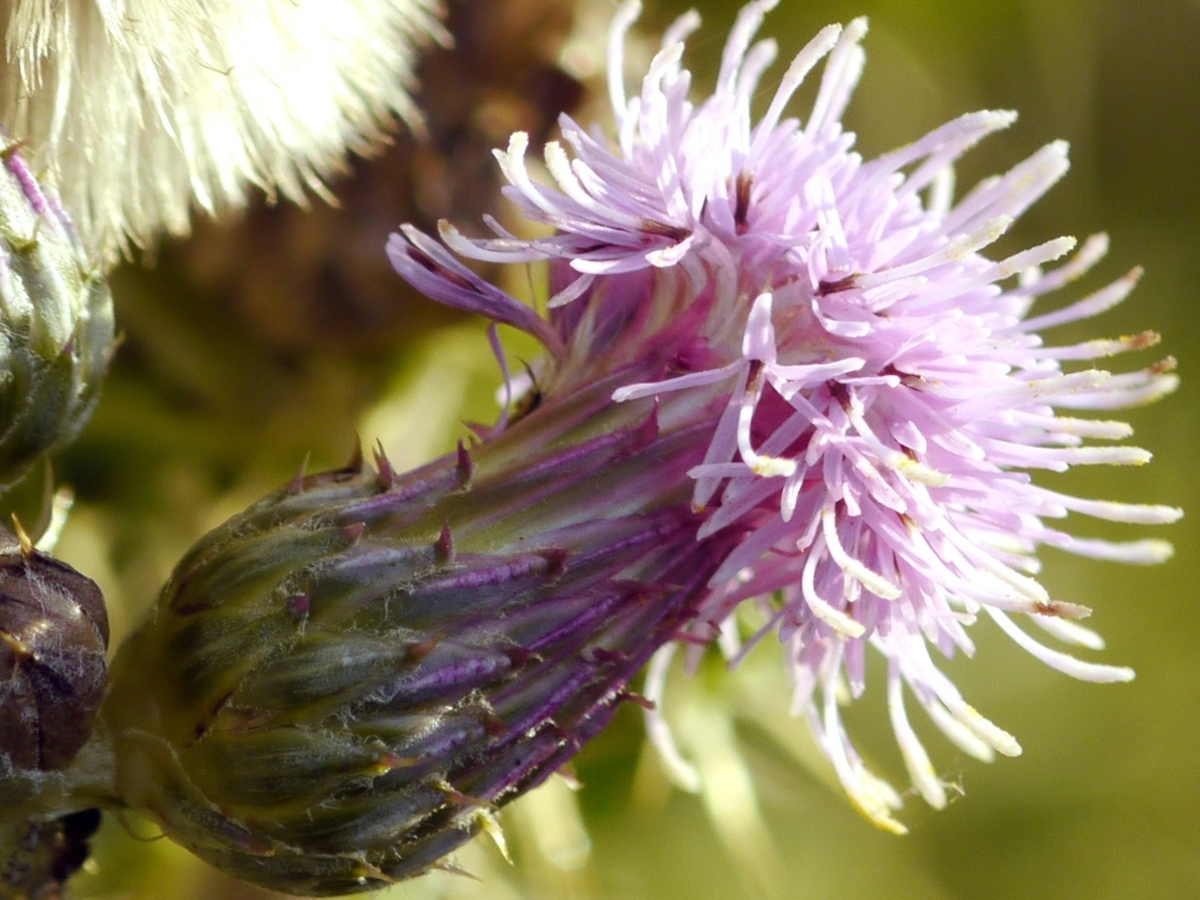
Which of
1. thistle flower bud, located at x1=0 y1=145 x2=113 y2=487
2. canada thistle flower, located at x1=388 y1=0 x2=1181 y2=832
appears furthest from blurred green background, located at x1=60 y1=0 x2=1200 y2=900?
thistle flower bud, located at x1=0 y1=145 x2=113 y2=487

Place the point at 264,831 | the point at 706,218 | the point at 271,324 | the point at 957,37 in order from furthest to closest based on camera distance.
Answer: the point at 957,37, the point at 271,324, the point at 706,218, the point at 264,831

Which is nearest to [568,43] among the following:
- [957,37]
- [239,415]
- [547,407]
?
[239,415]

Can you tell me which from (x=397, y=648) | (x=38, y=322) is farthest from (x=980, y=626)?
(x=38, y=322)

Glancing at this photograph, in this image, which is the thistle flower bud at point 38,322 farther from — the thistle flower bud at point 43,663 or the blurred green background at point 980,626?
the blurred green background at point 980,626

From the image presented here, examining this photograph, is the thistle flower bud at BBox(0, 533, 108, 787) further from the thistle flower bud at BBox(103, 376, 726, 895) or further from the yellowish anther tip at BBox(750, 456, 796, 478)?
the yellowish anther tip at BBox(750, 456, 796, 478)

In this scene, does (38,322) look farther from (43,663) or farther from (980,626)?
(980,626)

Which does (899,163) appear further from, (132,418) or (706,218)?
(132,418)
